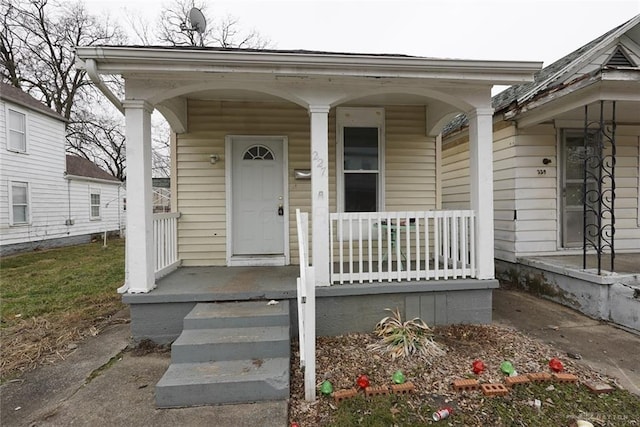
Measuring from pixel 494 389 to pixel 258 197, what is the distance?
361cm

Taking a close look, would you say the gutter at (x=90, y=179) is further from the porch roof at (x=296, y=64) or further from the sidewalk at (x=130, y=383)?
the porch roof at (x=296, y=64)

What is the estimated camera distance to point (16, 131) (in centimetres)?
981

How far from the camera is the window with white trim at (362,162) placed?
4.81 m

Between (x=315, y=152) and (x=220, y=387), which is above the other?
(x=315, y=152)

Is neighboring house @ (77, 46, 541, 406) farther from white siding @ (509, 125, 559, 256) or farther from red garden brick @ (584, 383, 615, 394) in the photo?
white siding @ (509, 125, 559, 256)

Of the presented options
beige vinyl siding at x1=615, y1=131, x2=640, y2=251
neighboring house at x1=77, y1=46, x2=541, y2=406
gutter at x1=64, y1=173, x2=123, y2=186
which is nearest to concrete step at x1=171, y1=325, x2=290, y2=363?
neighboring house at x1=77, y1=46, x2=541, y2=406

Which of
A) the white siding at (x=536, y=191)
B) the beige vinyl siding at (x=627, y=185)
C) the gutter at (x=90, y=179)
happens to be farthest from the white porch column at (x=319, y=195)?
the gutter at (x=90, y=179)

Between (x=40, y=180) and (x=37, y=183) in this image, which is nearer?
(x=37, y=183)

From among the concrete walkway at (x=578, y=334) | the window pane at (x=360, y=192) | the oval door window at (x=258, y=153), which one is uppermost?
the oval door window at (x=258, y=153)

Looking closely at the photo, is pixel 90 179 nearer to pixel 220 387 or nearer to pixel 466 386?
pixel 220 387

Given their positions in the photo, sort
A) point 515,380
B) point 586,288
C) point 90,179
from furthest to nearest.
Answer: point 90,179 < point 586,288 < point 515,380

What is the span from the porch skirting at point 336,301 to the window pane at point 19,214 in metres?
9.66

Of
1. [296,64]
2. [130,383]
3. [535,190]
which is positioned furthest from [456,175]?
[130,383]

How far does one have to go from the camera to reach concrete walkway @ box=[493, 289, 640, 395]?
2.75 metres
